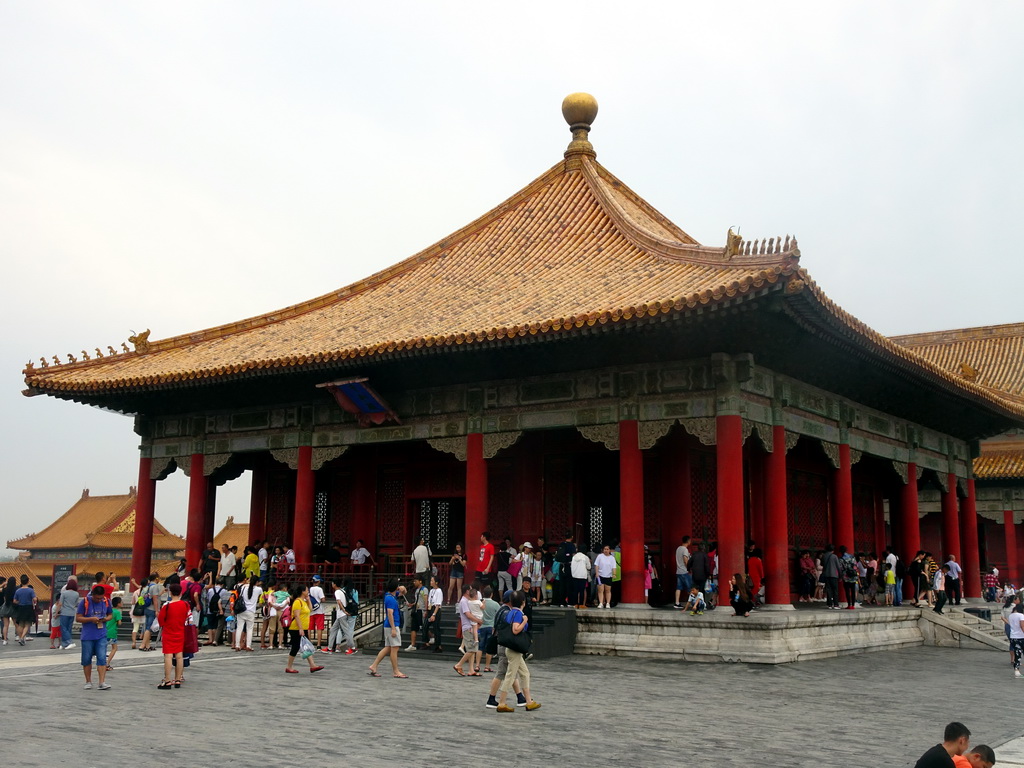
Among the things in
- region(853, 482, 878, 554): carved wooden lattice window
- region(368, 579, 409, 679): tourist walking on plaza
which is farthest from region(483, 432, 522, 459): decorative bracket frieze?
region(853, 482, 878, 554): carved wooden lattice window

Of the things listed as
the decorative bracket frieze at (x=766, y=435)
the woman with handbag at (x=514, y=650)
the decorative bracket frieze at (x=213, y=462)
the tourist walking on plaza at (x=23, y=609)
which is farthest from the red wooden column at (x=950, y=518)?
the tourist walking on plaza at (x=23, y=609)

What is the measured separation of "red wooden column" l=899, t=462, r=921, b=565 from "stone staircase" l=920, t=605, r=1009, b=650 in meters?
2.20

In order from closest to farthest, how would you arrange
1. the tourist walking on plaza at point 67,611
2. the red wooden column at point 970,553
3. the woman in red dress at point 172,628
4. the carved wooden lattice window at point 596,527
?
the woman in red dress at point 172,628
the tourist walking on plaza at point 67,611
the carved wooden lattice window at point 596,527
the red wooden column at point 970,553

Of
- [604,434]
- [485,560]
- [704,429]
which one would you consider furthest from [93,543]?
[704,429]

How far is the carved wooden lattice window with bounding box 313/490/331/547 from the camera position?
26.5 meters

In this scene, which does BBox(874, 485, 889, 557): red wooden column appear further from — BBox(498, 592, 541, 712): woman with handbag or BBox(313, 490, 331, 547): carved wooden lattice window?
BBox(498, 592, 541, 712): woman with handbag

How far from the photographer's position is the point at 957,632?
22938 millimetres

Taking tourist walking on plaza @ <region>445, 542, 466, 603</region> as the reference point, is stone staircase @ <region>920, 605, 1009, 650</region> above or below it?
below

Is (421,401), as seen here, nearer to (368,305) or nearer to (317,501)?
(368,305)

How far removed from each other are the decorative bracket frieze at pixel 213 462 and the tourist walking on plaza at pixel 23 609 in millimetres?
4709

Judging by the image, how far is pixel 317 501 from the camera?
88.1ft

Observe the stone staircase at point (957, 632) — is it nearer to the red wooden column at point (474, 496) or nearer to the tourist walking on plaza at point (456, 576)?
the red wooden column at point (474, 496)

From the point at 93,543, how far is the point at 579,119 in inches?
1383

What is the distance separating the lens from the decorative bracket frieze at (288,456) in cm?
2411
